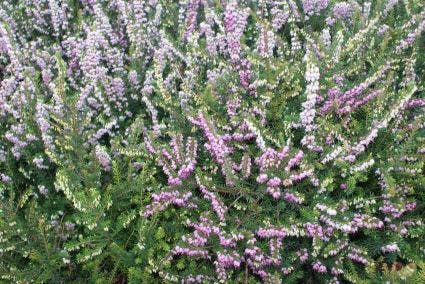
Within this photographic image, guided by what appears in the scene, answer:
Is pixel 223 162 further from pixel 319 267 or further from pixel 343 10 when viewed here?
pixel 343 10

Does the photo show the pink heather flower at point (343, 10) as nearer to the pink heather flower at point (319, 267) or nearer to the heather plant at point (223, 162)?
the heather plant at point (223, 162)

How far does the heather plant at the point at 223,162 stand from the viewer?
3.07 m

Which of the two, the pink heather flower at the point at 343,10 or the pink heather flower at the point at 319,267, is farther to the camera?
the pink heather flower at the point at 343,10

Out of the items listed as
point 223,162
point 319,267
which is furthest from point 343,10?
point 319,267

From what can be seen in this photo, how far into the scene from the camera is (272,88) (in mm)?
3381

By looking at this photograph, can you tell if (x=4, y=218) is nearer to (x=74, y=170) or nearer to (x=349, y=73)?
(x=74, y=170)

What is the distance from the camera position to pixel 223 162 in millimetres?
3174

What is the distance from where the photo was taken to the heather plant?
307cm

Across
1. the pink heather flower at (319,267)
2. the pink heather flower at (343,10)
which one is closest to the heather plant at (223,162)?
the pink heather flower at (319,267)

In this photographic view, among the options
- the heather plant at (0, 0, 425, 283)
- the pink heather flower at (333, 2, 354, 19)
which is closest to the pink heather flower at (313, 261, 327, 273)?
the heather plant at (0, 0, 425, 283)

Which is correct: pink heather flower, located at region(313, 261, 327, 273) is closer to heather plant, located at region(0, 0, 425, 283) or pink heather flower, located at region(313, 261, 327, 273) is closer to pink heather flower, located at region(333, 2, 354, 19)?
heather plant, located at region(0, 0, 425, 283)

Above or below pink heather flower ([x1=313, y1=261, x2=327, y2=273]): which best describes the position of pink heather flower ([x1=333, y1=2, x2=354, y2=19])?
above

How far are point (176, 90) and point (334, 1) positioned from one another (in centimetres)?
166

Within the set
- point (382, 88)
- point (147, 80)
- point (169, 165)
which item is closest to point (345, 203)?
point (382, 88)
